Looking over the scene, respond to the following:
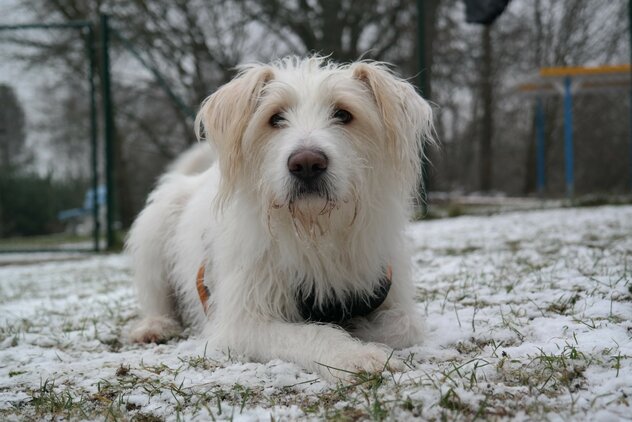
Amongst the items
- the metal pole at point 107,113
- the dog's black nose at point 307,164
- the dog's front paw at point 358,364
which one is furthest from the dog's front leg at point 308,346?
the metal pole at point 107,113

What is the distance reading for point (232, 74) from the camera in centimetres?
1727

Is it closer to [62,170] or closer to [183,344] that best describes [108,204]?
[62,170]

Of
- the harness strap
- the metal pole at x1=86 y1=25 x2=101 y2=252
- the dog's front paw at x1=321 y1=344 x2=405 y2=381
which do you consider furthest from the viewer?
the metal pole at x1=86 y1=25 x2=101 y2=252

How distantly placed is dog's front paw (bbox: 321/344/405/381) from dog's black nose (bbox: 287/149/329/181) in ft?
2.53

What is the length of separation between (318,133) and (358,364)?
1023 millimetres

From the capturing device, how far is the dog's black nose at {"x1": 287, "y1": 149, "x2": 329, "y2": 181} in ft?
7.75

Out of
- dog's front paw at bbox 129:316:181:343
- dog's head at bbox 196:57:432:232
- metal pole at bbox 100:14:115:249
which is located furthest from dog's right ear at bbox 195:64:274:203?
metal pole at bbox 100:14:115:249

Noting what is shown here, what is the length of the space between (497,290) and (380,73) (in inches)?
66.4

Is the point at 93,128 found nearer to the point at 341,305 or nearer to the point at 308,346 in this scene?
the point at 341,305

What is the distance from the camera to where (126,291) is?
5141 mm

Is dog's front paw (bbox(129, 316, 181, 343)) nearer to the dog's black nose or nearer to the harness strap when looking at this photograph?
the harness strap

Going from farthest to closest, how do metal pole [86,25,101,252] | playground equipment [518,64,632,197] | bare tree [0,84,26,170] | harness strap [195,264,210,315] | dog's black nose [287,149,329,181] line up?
1. playground equipment [518,64,632,197]
2. bare tree [0,84,26,170]
3. metal pole [86,25,101,252]
4. harness strap [195,264,210,315]
5. dog's black nose [287,149,329,181]

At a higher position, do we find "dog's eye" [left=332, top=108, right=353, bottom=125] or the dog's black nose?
"dog's eye" [left=332, top=108, right=353, bottom=125]

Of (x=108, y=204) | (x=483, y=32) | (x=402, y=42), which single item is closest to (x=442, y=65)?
(x=402, y=42)
